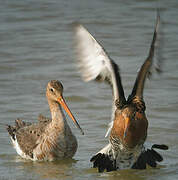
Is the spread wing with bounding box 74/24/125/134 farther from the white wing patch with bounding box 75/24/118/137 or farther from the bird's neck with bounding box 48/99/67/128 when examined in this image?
the bird's neck with bounding box 48/99/67/128

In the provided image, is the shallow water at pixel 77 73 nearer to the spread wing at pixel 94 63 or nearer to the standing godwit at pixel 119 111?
the standing godwit at pixel 119 111

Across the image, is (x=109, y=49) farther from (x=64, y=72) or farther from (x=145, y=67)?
(x=145, y=67)

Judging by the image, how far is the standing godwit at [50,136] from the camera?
7607mm

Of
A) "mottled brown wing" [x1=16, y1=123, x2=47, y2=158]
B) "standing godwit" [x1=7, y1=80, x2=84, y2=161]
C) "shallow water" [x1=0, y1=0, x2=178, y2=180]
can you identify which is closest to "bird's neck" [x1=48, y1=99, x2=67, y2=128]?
"standing godwit" [x1=7, y1=80, x2=84, y2=161]

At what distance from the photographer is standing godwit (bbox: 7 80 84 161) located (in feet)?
25.0

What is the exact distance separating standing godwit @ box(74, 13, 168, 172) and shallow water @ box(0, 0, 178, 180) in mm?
166

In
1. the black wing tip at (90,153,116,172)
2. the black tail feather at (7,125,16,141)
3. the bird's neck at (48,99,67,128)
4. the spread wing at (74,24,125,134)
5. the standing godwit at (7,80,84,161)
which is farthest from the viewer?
the black tail feather at (7,125,16,141)

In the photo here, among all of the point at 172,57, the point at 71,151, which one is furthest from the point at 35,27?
the point at 71,151

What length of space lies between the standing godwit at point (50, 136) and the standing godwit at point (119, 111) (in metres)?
0.70

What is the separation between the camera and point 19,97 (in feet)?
32.4

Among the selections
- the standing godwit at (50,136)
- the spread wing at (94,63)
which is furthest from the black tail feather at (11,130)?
the spread wing at (94,63)

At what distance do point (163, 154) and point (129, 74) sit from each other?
351 cm

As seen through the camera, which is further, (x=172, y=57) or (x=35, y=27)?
(x=35, y=27)

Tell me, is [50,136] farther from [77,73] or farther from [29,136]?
[77,73]
